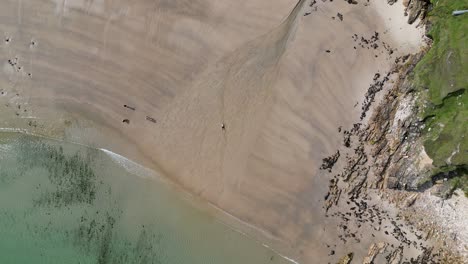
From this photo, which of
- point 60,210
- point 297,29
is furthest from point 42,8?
point 297,29

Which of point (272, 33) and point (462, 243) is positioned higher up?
point (272, 33)

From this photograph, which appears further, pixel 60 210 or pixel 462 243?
pixel 60 210

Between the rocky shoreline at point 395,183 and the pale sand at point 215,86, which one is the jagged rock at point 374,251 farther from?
the pale sand at point 215,86

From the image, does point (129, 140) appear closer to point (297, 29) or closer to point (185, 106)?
point (185, 106)

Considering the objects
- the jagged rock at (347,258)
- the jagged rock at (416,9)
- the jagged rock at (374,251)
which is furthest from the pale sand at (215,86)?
the jagged rock at (374,251)

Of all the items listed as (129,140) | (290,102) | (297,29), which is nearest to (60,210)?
(129,140)

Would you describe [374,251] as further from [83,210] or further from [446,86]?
[83,210]

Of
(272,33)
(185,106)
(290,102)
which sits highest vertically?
(272,33)
